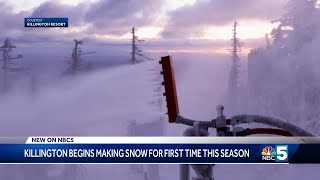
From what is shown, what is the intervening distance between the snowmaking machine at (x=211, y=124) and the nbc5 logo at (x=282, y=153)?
0.18m

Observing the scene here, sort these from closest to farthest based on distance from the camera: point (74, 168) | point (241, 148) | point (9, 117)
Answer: point (241, 148)
point (9, 117)
point (74, 168)

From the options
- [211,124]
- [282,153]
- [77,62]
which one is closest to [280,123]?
[282,153]

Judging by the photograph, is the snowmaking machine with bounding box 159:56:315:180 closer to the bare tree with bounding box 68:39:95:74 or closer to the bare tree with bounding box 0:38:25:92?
the bare tree with bounding box 68:39:95:74

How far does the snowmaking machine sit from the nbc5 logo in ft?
0.60

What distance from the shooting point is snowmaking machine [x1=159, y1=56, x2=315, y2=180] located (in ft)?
11.7

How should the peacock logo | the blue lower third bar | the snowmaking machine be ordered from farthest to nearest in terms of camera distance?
the blue lower third bar < the snowmaking machine < the peacock logo

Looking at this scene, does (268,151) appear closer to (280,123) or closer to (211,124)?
(280,123)

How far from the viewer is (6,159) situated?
138 inches

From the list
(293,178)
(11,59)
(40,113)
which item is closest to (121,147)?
(40,113)

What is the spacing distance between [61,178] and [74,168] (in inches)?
9.1

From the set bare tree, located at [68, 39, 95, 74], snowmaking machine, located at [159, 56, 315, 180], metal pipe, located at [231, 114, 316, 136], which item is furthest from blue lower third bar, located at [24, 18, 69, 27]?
metal pipe, located at [231, 114, 316, 136]

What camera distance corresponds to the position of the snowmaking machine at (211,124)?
3.56 meters

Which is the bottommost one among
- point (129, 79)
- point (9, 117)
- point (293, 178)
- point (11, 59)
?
point (293, 178)

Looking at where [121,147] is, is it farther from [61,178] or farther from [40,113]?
[61,178]
